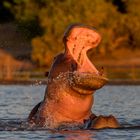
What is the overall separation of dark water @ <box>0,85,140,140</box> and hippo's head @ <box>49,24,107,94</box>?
2.24 ft

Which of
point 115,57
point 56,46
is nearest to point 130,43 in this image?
point 115,57

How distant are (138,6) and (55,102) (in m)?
28.8

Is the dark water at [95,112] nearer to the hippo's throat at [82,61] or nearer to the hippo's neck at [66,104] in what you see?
the hippo's neck at [66,104]

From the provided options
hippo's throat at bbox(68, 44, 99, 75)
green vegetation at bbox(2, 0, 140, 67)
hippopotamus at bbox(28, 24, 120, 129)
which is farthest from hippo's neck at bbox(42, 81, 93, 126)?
green vegetation at bbox(2, 0, 140, 67)

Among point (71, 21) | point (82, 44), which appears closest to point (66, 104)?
point (82, 44)

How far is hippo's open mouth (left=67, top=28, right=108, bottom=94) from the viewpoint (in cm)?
1140

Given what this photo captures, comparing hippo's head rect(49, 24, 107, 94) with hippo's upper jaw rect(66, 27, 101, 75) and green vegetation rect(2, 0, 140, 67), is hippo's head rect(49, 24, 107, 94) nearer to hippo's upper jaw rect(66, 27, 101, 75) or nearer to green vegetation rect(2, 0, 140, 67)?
hippo's upper jaw rect(66, 27, 101, 75)

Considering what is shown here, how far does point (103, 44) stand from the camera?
39750 millimetres

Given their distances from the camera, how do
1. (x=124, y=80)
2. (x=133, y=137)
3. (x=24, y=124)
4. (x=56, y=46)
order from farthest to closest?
(x=56, y=46) < (x=124, y=80) < (x=24, y=124) < (x=133, y=137)

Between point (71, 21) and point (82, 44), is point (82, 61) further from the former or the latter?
point (71, 21)

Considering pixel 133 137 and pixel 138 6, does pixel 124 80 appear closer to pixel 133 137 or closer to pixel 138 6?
pixel 138 6

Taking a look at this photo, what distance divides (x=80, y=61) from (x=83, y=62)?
45mm

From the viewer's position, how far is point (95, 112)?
1697cm

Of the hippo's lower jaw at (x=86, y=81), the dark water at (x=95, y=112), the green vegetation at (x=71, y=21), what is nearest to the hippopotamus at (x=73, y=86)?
the hippo's lower jaw at (x=86, y=81)
